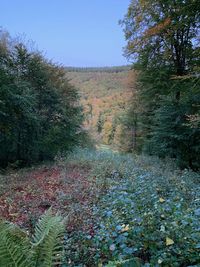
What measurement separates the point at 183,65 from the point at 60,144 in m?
7.13

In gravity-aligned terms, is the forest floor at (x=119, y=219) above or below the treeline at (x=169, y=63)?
below

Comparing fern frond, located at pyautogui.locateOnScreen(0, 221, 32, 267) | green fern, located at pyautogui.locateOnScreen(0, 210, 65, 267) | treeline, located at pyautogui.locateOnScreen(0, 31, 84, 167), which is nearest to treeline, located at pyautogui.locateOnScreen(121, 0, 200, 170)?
treeline, located at pyautogui.locateOnScreen(0, 31, 84, 167)

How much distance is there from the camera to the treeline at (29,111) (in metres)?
10.5

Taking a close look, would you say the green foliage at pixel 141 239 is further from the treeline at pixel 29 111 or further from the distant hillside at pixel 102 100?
the distant hillside at pixel 102 100

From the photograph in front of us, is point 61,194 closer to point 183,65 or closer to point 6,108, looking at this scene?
point 6,108

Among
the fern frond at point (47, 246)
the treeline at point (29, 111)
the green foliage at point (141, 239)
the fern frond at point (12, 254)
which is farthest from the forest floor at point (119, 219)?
the treeline at point (29, 111)

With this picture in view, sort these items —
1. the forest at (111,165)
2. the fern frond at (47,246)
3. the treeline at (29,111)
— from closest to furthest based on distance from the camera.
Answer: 1. the fern frond at (47,246)
2. the forest at (111,165)
3. the treeline at (29,111)

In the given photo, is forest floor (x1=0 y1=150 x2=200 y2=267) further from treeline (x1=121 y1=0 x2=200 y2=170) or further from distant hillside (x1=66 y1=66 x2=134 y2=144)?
distant hillside (x1=66 y1=66 x2=134 y2=144)

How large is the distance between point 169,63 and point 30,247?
11812 millimetres

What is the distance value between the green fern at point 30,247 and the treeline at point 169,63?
809 cm

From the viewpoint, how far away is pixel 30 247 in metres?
2.63

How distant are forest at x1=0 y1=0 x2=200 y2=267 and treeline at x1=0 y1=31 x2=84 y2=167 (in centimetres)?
5

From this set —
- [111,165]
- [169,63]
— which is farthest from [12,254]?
[169,63]

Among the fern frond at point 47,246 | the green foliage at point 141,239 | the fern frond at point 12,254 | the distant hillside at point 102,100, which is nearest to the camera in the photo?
the fern frond at point 12,254
